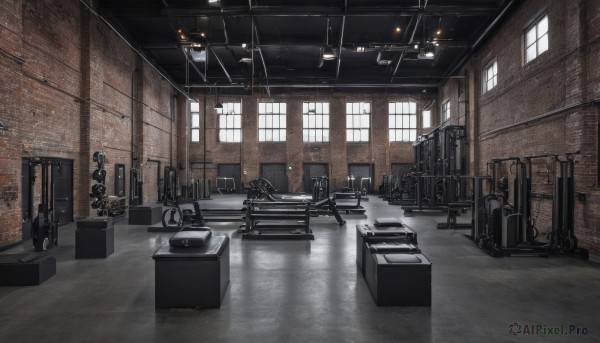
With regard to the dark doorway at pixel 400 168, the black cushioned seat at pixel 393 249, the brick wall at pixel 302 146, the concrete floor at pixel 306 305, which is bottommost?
the concrete floor at pixel 306 305

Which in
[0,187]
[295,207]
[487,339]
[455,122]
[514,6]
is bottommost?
[487,339]

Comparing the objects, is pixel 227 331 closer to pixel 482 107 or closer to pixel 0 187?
pixel 0 187

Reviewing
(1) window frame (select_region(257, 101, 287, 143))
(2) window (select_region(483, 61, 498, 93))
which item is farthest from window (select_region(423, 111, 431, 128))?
(1) window frame (select_region(257, 101, 287, 143))

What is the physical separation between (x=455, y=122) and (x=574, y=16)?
884 cm

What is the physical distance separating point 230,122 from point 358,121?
720 cm

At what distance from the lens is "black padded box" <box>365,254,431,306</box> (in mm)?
3494

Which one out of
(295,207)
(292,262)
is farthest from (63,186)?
(292,262)

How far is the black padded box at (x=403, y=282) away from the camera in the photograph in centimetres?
349

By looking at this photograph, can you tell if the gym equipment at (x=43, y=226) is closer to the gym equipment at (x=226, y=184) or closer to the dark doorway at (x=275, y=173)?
the gym equipment at (x=226, y=184)

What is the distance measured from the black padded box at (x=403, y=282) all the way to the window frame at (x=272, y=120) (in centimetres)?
1680

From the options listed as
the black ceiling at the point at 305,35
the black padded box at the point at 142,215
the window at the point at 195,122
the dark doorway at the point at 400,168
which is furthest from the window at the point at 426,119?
the black padded box at the point at 142,215

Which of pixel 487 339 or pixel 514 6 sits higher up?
pixel 514 6

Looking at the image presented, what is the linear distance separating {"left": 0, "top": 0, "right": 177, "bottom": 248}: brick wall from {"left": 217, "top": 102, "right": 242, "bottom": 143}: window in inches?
232

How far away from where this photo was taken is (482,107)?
40.8 feet
